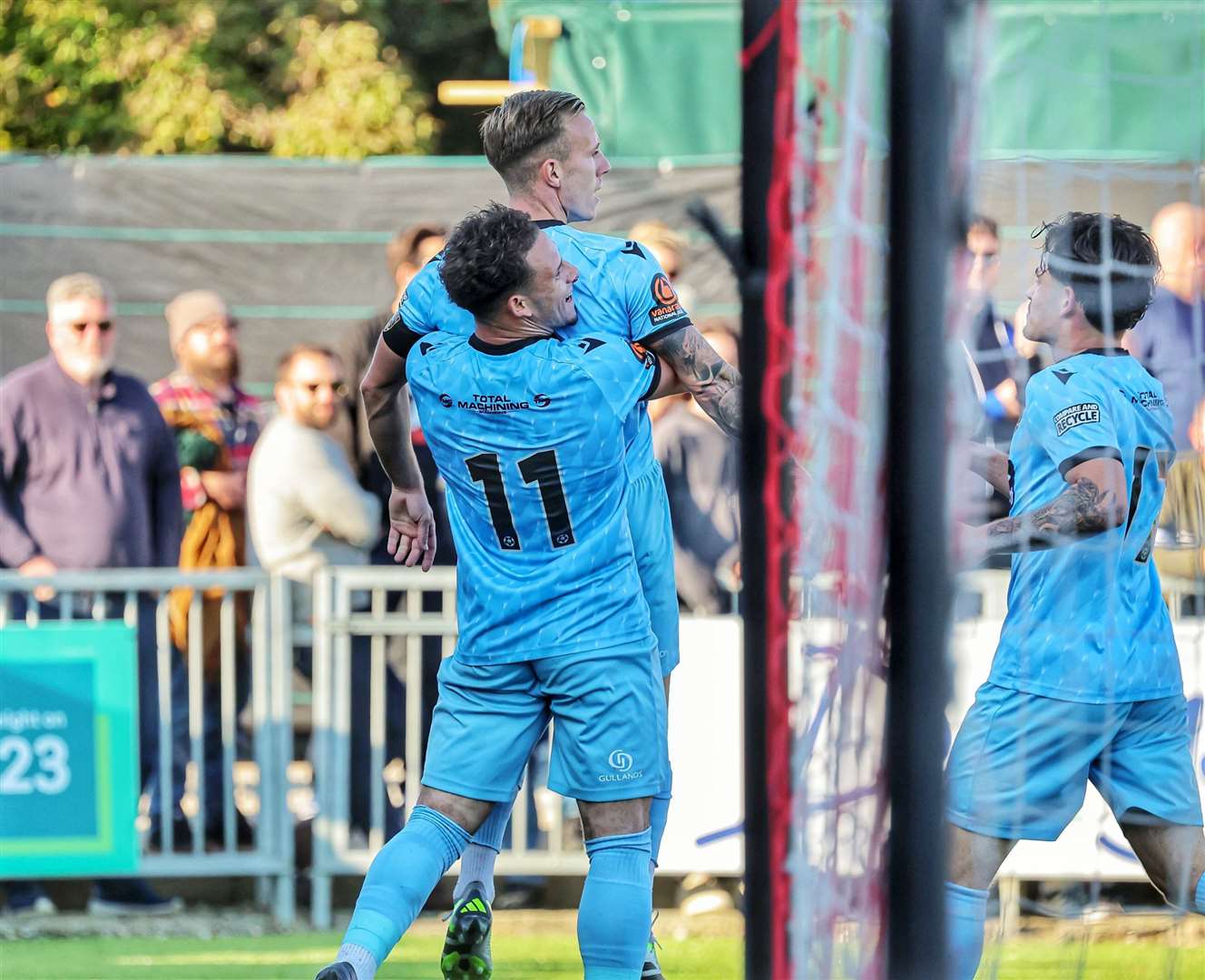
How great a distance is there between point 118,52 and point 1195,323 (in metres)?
18.8

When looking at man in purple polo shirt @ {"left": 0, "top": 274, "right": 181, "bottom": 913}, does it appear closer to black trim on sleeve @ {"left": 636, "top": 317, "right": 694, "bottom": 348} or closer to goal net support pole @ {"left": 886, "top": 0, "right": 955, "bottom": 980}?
black trim on sleeve @ {"left": 636, "top": 317, "right": 694, "bottom": 348}

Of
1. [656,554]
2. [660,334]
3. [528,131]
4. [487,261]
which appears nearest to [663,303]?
[660,334]

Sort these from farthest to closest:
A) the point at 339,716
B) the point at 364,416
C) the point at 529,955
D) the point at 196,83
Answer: the point at 196,83, the point at 364,416, the point at 339,716, the point at 529,955

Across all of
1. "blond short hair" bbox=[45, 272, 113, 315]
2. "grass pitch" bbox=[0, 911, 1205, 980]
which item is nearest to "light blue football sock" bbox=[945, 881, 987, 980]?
"grass pitch" bbox=[0, 911, 1205, 980]

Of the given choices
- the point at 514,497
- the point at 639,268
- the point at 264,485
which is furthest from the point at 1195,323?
the point at 264,485

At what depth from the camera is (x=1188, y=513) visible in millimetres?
6297

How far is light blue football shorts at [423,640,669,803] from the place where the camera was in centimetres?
442

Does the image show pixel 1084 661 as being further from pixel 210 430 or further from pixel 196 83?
pixel 196 83

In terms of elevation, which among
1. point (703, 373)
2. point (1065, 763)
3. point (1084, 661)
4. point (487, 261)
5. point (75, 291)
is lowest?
point (1065, 763)

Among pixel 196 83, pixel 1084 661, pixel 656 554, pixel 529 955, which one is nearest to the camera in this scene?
pixel 1084 661

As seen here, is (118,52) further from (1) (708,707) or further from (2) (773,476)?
(2) (773,476)

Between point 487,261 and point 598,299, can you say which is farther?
point 598,299

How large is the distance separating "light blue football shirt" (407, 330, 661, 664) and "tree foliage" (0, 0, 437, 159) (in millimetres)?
17186

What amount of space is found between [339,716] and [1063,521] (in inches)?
146
